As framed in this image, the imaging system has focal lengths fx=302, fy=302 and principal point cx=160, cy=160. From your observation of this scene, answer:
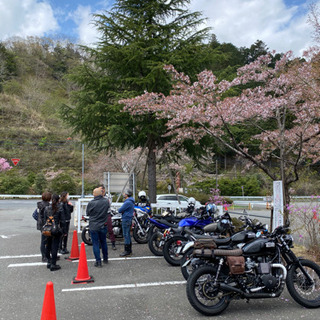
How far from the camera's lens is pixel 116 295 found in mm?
4816

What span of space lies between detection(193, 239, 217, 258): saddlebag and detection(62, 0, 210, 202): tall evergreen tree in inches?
247

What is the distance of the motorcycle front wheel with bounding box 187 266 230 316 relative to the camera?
4.02 m

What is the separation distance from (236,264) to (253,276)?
1.25 ft

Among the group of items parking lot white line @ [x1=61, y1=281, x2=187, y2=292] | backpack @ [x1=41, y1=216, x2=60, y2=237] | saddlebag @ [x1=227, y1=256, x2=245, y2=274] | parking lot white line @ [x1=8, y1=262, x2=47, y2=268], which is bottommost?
parking lot white line @ [x1=8, y1=262, x2=47, y2=268]

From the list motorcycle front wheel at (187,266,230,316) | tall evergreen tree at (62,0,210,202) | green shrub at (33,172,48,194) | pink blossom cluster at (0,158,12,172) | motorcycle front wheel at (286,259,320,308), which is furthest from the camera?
pink blossom cluster at (0,158,12,172)

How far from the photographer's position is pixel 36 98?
55.2 metres

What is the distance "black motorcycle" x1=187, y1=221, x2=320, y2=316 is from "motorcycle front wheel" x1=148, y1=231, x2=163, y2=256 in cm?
312

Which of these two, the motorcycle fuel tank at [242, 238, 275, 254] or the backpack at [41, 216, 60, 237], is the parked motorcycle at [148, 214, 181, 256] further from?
the motorcycle fuel tank at [242, 238, 275, 254]

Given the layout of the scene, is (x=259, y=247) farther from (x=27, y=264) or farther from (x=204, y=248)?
(x=27, y=264)

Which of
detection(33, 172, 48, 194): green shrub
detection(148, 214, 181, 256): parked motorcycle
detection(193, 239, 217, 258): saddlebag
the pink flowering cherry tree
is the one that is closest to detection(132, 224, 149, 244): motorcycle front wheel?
detection(148, 214, 181, 256): parked motorcycle

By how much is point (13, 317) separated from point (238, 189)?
3275cm

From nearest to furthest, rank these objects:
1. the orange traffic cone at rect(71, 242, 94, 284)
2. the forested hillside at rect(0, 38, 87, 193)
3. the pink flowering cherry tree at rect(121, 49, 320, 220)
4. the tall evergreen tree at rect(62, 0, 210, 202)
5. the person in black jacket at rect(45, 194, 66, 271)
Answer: the orange traffic cone at rect(71, 242, 94, 284), the person in black jacket at rect(45, 194, 66, 271), the pink flowering cherry tree at rect(121, 49, 320, 220), the tall evergreen tree at rect(62, 0, 210, 202), the forested hillside at rect(0, 38, 87, 193)

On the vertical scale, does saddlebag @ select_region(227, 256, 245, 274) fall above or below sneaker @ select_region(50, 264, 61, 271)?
above

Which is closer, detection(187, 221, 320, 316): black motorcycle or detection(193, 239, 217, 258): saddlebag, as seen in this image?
detection(187, 221, 320, 316): black motorcycle
